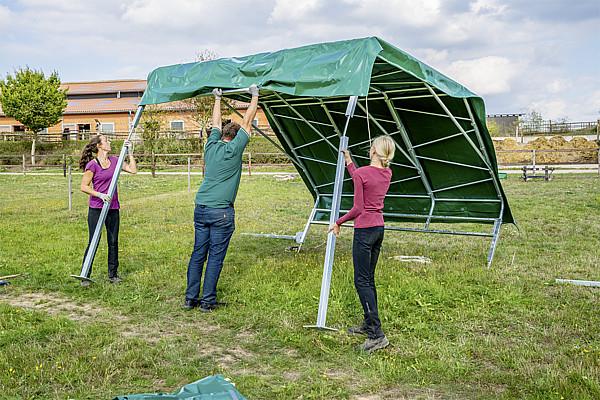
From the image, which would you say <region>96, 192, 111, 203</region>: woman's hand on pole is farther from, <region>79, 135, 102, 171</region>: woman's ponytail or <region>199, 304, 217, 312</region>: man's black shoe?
<region>199, 304, 217, 312</region>: man's black shoe

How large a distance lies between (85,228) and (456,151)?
775cm

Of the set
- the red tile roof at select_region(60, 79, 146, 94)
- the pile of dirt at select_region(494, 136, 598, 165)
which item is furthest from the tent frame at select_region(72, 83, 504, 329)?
the red tile roof at select_region(60, 79, 146, 94)

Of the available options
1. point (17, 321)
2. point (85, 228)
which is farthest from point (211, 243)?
point (85, 228)

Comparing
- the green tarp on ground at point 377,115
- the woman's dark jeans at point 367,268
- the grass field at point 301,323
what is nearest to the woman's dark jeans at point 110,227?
the grass field at point 301,323

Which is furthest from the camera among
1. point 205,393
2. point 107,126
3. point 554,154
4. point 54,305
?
point 107,126

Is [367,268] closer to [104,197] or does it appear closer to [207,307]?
[207,307]

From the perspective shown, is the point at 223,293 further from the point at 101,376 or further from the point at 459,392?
the point at 459,392

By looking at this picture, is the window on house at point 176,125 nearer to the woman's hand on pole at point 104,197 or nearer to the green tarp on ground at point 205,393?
the woman's hand on pole at point 104,197

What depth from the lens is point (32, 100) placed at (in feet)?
143

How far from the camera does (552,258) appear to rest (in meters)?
9.26

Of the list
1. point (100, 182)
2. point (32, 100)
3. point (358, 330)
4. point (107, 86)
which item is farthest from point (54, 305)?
point (107, 86)

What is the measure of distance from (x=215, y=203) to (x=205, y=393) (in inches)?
118

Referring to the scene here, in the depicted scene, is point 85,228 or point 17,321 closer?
point 17,321

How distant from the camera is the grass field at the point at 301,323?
4594 millimetres
